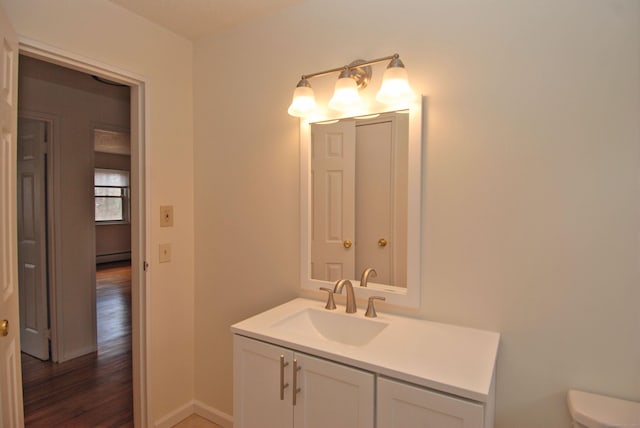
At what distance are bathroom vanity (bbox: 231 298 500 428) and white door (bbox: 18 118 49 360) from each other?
8.36 feet

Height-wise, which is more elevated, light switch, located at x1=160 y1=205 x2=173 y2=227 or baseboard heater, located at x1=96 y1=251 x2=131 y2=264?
light switch, located at x1=160 y1=205 x2=173 y2=227

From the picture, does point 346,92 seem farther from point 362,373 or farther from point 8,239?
point 8,239

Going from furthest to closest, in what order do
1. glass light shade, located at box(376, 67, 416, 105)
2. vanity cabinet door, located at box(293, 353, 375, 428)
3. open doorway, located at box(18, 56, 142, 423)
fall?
1. open doorway, located at box(18, 56, 142, 423)
2. glass light shade, located at box(376, 67, 416, 105)
3. vanity cabinet door, located at box(293, 353, 375, 428)

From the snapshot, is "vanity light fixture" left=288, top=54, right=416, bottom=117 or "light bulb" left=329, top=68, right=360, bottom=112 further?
"light bulb" left=329, top=68, right=360, bottom=112

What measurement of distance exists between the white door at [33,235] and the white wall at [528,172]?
2.60 meters

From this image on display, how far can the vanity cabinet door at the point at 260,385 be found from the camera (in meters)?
1.30

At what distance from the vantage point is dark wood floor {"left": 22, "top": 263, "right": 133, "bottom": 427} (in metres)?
2.24

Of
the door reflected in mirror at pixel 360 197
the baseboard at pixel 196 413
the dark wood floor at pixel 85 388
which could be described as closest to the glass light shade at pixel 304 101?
the door reflected in mirror at pixel 360 197

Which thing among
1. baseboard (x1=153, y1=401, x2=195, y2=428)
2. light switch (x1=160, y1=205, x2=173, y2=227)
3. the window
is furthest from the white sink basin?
the window

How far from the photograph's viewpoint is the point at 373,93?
160cm

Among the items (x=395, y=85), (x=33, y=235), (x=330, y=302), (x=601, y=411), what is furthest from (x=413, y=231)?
(x=33, y=235)

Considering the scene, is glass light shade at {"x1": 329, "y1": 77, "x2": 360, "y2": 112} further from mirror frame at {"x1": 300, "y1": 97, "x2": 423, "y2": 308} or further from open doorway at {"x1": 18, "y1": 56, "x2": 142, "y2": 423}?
open doorway at {"x1": 18, "y1": 56, "x2": 142, "y2": 423}

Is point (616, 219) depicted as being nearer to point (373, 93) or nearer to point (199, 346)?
point (373, 93)

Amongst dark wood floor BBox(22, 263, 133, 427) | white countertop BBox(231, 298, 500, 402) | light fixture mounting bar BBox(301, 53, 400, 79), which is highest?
light fixture mounting bar BBox(301, 53, 400, 79)
